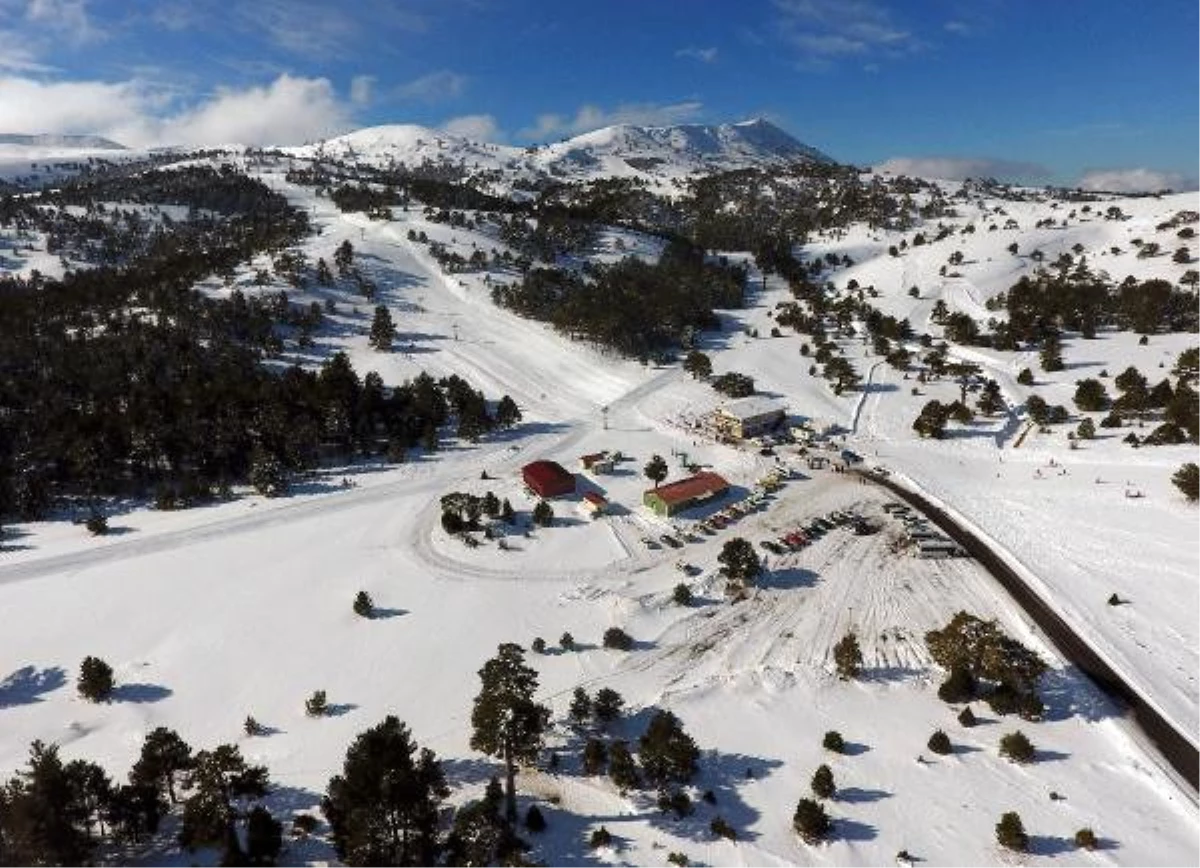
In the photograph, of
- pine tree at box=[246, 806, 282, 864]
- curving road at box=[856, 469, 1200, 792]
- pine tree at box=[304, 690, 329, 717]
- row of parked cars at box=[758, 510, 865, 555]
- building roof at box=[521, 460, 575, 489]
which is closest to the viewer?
pine tree at box=[246, 806, 282, 864]

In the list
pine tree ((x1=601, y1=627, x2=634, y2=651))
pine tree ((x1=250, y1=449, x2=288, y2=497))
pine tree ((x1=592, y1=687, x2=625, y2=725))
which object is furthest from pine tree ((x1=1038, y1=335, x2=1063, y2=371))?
pine tree ((x1=250, y1=449, x2=288, y2=497))

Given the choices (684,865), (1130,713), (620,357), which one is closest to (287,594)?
(684,865)

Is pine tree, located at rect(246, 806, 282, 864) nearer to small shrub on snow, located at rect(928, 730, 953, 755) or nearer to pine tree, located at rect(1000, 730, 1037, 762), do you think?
small shrub on snow, located at rect(928, 730, 953, 755)

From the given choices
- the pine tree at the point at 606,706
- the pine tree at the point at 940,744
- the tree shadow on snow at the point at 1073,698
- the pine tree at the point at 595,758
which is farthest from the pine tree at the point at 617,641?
the tree shadow on snow at the point at 1073,698

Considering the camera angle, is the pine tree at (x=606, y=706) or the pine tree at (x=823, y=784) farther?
the pine tree at (x=606, y=706)

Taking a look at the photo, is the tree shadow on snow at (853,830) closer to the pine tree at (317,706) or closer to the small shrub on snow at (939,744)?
the small shrub on snow at (939,744)
